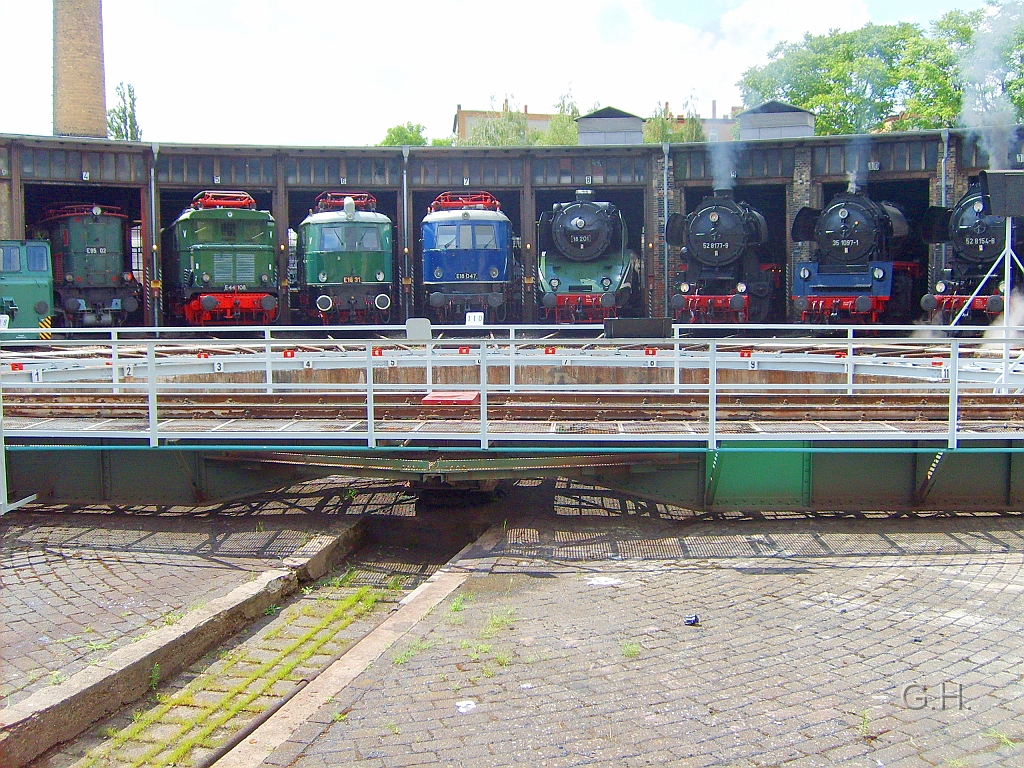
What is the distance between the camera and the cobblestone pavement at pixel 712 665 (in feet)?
13.2

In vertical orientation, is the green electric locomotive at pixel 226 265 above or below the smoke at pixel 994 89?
below

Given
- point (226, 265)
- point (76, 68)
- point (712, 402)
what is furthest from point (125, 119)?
point (712, 402)

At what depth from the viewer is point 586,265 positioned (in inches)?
947

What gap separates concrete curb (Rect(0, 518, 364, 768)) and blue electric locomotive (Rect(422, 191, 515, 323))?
1638 centimetres

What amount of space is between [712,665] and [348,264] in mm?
19693

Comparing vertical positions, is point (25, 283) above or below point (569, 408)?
above

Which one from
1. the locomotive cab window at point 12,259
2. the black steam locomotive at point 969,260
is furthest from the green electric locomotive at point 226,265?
the black steam locomotive at point 969,260

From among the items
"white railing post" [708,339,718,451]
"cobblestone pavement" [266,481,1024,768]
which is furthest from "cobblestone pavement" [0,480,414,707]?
"white railing post" [708,339,718,451]

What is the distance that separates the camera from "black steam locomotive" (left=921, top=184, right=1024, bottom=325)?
69.0ft

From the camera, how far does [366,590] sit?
7293 mm

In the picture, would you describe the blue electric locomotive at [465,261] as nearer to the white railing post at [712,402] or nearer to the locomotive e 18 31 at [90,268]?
the locomotive e 18 31 at [90,268]

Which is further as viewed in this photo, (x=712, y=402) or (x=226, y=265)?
(x=226, y=265)

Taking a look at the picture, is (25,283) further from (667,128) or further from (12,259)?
(667,128)

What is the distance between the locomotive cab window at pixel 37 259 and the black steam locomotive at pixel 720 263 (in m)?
16.1
